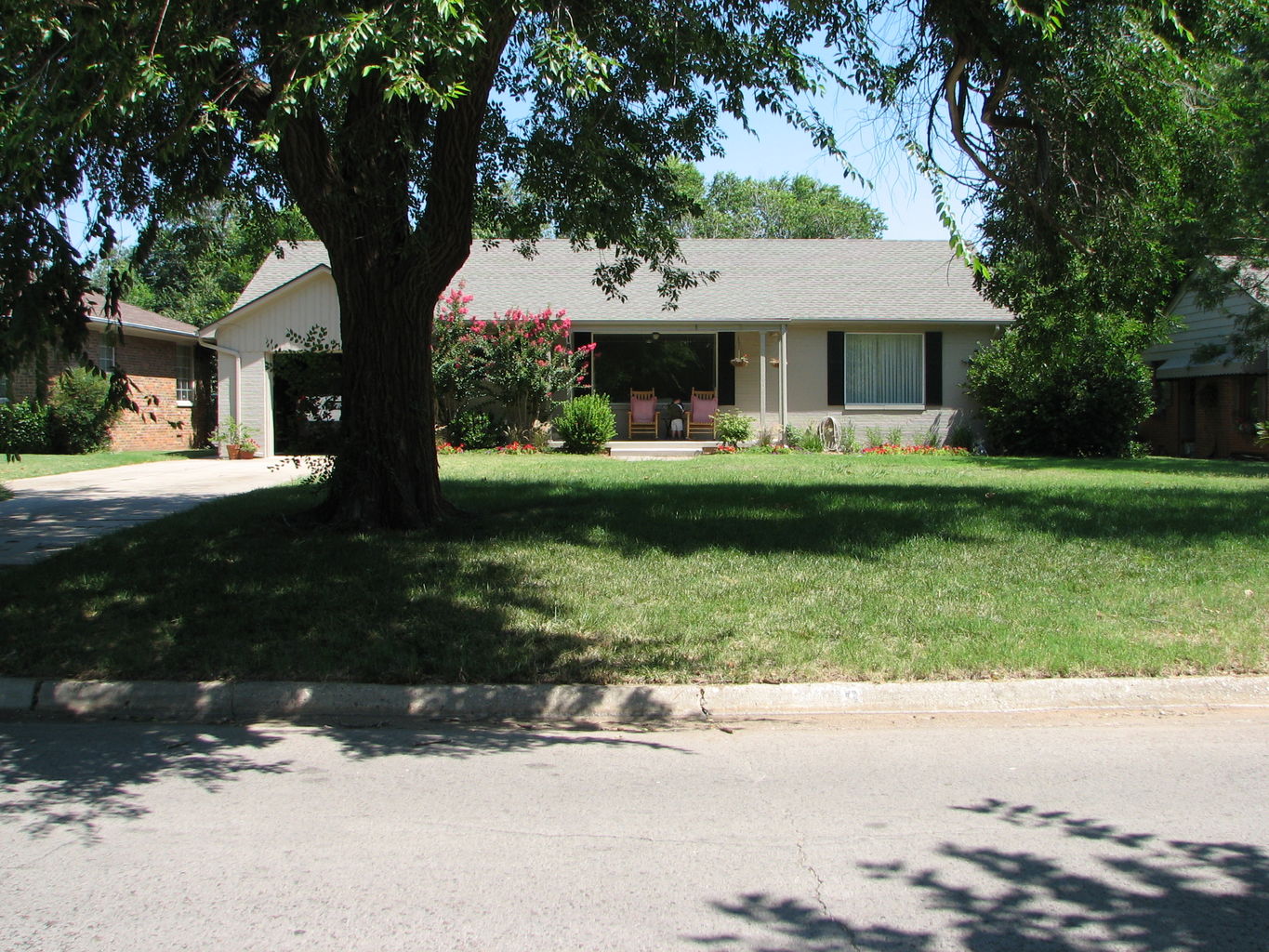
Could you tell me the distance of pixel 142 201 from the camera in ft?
32.3

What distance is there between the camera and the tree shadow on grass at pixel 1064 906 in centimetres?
336

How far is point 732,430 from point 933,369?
489cm

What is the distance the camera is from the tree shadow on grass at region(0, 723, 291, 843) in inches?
174

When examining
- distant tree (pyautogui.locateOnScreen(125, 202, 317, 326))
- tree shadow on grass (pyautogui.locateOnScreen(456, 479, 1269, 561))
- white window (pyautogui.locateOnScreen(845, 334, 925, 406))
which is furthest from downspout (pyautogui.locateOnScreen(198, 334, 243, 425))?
white window (pyautogui.locateOnScreen(845, 334, 925, 406))

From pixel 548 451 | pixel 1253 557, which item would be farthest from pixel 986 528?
pixel 548 451

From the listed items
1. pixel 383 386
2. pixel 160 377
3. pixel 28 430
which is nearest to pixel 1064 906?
pixel 383 386

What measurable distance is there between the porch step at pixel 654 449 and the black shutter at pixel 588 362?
1.61 metres

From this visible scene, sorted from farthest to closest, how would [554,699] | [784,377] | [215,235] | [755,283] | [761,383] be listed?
[755,283], [784,377], [761,383], [215,235], [554,699]

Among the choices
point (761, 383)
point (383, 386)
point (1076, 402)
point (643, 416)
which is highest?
point (761, 383)

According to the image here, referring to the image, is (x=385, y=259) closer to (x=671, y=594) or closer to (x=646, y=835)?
(x=671, y=594)

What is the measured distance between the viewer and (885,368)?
893 inches

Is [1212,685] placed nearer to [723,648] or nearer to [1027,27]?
[723,648]

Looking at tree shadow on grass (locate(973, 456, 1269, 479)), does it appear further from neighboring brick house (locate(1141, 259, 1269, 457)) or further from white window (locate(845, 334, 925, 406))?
neighboring brick house (locate(1141, 259, 1269, 457))

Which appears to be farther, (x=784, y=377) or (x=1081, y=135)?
(x=784, y=377)
